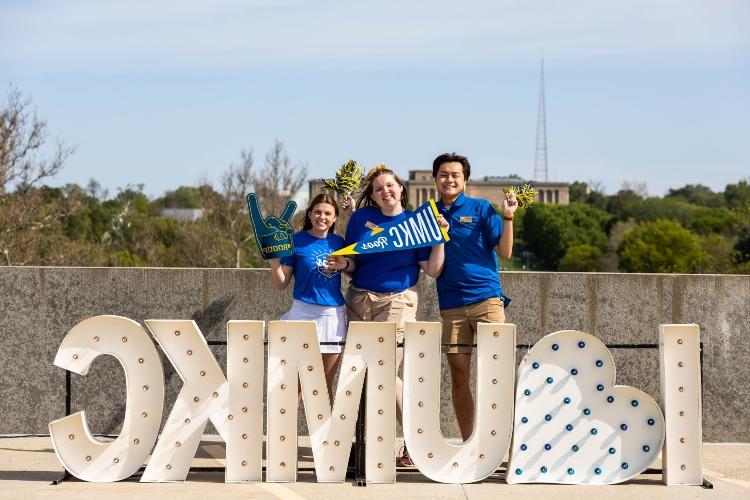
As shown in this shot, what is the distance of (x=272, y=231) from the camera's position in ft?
23.2

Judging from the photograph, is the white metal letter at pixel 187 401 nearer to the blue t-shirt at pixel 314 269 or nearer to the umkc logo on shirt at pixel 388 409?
the umkc logo on shirt at pixel 388 409

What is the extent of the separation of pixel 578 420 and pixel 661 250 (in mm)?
85517

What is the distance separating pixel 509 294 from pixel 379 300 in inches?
66.1

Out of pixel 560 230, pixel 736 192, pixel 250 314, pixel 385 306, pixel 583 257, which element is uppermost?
pixel 736 192

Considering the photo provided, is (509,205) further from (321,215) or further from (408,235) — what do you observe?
(321,215)

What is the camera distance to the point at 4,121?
39.9 metres

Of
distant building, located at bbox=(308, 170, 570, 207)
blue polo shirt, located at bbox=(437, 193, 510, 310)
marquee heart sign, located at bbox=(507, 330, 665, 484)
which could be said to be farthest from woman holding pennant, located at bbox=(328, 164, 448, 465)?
distant building, located at bbox=(308, 170, 570, 207)

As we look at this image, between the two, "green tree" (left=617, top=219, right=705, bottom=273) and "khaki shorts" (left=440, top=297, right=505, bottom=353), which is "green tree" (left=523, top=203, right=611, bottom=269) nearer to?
"green tree" (left=617, top=219, right=705, bottom=273)

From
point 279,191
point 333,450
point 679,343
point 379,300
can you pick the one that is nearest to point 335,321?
point 379,300

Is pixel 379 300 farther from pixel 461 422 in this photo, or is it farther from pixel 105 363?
pixel 105 363

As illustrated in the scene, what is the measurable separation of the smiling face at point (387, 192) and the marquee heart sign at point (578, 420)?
123 cm

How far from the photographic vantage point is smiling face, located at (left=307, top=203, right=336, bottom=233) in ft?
23.9

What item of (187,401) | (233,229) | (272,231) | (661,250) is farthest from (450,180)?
(661,250)

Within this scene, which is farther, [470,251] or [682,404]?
[470,251]
